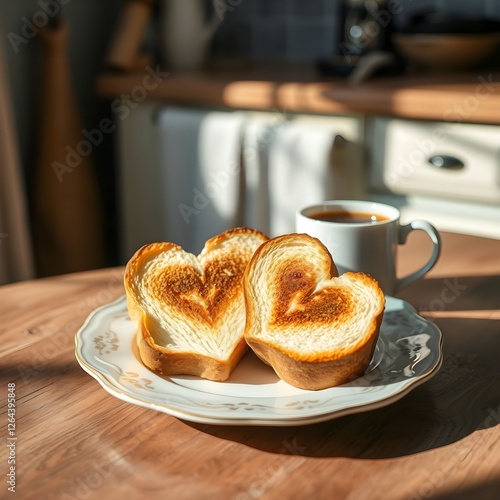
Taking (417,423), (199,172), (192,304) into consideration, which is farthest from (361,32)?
(417,423)

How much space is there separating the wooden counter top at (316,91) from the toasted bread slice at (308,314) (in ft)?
3.11

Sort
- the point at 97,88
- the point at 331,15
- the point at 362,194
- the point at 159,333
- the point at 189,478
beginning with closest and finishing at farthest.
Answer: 1. the point at 189,478
2. the point at 159,333
3. the point at 362,194
4. the point at 97,88
5. the point at 331,15

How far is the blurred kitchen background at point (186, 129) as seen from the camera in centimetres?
173

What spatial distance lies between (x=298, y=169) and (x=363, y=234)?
39.1 inches

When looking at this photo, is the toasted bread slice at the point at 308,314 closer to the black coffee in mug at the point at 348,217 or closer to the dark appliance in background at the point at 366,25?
the black coffee in mug at the point at 348,217

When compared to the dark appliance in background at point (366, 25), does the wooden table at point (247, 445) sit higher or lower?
lower

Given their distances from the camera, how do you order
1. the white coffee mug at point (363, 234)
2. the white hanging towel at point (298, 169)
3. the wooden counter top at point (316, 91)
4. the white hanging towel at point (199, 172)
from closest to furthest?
the white coffee mug at point (363, 234) < the wooden counter top at point (316, 91) < the white hanging towel at point (298, 169) < the white hanging towel at point (199, 172)

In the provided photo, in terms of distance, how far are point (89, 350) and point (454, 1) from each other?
1.75 metres

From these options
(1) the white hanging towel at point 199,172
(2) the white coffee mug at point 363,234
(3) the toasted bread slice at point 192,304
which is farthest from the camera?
(1) the white hanging towel at point 199,172

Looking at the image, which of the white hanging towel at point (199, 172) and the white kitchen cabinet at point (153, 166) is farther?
the white hanging towel at point (199, 172)

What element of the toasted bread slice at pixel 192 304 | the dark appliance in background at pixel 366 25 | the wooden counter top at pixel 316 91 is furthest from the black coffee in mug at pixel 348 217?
the dark appliance in background at pixel 366 25

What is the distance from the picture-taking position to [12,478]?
52cm

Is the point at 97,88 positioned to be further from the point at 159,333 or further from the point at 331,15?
the point at 159,333

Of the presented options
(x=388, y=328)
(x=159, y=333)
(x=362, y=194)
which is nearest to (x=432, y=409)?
(x=388, y=328)
